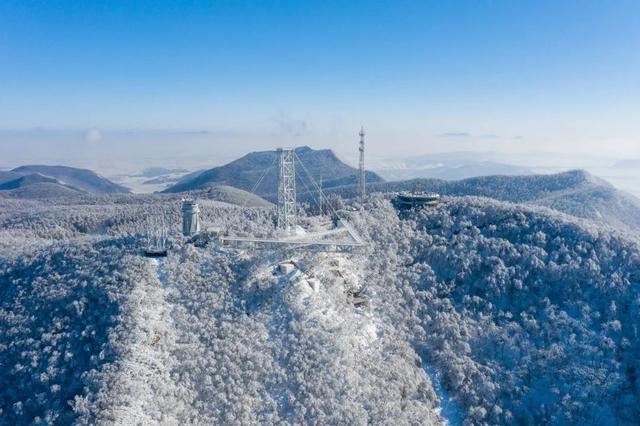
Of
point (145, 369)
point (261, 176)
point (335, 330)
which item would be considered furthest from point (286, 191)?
point (261, 176)

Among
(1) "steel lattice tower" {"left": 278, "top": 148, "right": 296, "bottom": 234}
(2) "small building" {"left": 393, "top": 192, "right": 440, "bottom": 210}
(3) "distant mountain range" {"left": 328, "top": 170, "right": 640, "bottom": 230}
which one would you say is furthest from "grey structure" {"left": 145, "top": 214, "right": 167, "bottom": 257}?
(3) "distant mountain range" {"left": 328, "top": 170, "right": 640, "bottom": 230}

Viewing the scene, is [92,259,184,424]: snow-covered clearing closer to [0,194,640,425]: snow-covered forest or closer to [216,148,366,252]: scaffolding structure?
[0,194,640,425]: snow-covered forest

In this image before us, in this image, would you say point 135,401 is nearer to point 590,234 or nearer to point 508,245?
point 508,245

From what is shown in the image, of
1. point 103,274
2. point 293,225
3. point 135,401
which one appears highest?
point 293,225

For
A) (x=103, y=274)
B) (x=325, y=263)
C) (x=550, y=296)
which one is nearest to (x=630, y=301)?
(x=550, y=296)

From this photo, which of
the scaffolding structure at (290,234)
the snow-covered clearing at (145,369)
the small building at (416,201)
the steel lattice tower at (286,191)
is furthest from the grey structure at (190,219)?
the small building at (416,201)
